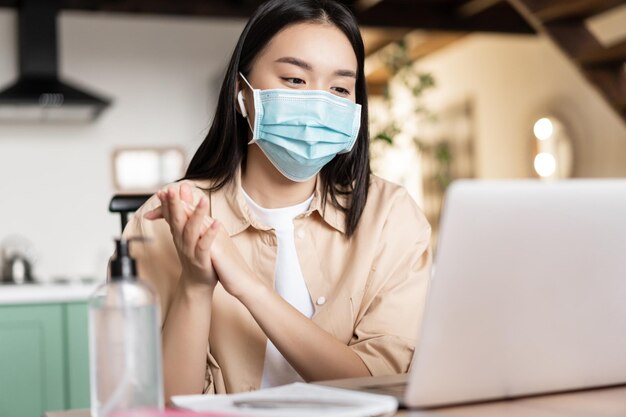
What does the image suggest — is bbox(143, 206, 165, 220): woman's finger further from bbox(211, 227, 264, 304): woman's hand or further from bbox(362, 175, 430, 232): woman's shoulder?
bbox(362, 175, 430, 232): woman's shoulder

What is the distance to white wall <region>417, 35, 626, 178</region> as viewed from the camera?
5.72m

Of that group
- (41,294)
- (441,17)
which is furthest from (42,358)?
(441,17)

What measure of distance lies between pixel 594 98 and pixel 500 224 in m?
5.13

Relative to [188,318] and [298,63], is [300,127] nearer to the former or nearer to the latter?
[298,63]

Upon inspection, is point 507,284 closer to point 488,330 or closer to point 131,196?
point 488,330

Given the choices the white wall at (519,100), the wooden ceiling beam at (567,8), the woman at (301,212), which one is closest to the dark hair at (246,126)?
the woman at (301,212)

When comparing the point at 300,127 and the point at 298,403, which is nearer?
the point at 298,403

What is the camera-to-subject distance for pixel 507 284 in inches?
38.0

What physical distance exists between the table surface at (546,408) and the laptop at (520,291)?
1 cm

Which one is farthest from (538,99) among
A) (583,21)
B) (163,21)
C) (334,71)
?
(334,71)

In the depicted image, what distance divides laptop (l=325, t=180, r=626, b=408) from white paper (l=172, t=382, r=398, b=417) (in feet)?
0.15

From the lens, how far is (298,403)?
990mm

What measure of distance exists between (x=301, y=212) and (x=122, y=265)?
762 mm

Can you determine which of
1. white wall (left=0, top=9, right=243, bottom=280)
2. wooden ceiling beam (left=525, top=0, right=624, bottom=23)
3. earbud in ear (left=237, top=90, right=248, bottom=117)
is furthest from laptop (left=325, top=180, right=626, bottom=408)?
white wall (left=0, top=9, right=243, bottom=280)
